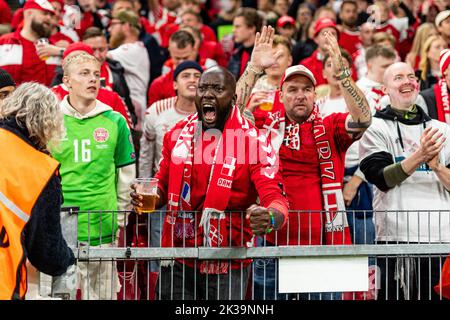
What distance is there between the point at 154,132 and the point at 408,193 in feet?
9.48

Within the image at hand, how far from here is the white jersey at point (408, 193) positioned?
23.4 feet

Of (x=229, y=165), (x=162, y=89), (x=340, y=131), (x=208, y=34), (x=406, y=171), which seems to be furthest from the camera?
(x=208, y=34)

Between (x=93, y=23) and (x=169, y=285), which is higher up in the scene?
(x=93, y=23)

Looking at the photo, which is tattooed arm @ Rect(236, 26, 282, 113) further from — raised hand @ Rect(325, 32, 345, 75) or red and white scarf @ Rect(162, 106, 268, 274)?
red and white scarf @ Rect(162, 106, 268, 274)

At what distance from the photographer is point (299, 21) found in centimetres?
1540

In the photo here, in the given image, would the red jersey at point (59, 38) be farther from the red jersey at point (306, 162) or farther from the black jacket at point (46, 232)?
the black jacket at point (46, 232)

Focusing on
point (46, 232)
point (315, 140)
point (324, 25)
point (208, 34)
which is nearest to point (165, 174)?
point (315, 140)

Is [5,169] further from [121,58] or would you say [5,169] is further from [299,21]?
[299,21]

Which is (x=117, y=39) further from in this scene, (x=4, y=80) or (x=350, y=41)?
(x=4, y=80)

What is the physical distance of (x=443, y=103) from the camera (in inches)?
349

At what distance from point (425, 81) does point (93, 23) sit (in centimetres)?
470

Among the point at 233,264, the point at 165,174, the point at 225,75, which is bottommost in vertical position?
the point at 233,264
